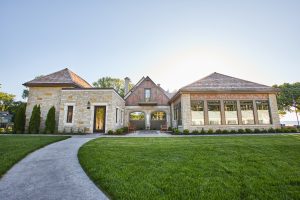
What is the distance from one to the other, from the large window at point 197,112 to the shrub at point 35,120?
13994 mm

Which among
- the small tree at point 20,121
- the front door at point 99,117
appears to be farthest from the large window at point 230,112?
the small tree at point 20,121

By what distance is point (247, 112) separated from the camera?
1386 cm

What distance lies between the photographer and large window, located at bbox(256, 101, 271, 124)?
13.8 m

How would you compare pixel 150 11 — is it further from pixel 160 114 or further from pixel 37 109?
pixel 160 114

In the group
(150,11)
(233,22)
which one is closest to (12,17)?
(150,11)

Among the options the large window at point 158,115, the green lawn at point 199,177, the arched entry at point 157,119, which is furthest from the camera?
the large window at point 158,115

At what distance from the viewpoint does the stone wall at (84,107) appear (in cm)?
1288

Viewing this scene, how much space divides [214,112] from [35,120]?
16245 millimetres

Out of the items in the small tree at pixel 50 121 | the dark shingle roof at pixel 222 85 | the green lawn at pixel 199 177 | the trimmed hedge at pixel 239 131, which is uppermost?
the dark shingle roof at pixel 222 85

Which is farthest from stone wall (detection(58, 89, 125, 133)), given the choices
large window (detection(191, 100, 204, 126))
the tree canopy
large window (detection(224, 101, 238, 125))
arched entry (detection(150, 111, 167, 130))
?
the tree canopy

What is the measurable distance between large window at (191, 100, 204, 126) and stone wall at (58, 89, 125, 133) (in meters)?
7.28

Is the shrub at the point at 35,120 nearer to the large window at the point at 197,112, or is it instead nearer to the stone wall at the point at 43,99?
the stone wall at the point at 43,99

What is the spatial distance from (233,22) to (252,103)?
8.43 meters

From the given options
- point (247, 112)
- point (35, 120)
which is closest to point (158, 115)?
point (247, 112)
